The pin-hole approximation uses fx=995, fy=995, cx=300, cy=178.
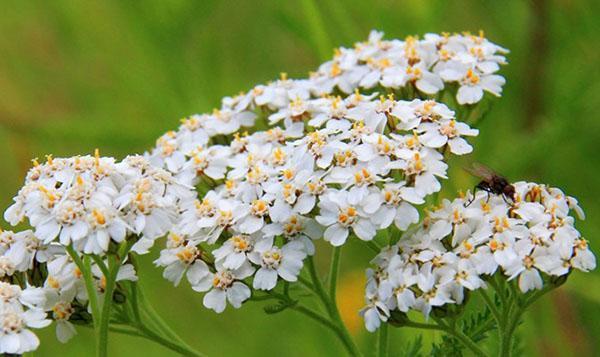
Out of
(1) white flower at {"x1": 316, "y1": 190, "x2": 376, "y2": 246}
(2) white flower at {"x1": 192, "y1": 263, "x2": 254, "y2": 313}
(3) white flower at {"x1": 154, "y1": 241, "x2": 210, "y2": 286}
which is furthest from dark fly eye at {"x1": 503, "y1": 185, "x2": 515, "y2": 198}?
(3) white flower at {"x1": 154, "y1": 241, "x2": 210, "y2": 286}

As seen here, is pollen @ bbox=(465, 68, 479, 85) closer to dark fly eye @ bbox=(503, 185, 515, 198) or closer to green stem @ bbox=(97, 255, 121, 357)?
dark fly eye @ bbox=(503, 185, 515, 198)

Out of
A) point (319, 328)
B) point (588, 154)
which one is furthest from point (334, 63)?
point (588, 154)

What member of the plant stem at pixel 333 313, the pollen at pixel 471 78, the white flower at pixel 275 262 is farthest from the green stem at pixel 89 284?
the pollen at pixel 471 78

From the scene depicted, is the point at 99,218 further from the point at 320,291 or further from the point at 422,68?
the point at 422,68

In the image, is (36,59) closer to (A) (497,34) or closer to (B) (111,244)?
(A) (497,34)

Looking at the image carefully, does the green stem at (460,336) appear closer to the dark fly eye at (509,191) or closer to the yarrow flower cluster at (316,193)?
the yarrow flower cluster at (316,193)
